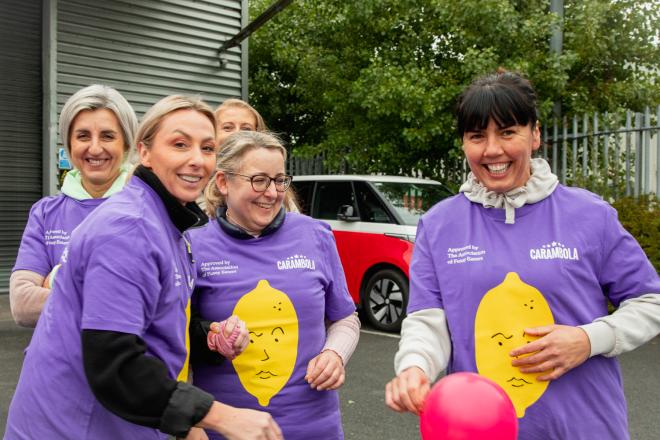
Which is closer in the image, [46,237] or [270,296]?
[270,296]

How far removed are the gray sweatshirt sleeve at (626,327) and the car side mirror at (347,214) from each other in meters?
6.98

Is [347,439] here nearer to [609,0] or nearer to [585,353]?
[585,353]

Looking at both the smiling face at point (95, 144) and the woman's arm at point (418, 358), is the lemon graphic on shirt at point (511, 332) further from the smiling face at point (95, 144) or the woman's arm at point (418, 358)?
the smiling face at point (95, 144)

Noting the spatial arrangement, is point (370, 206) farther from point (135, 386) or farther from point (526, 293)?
point (135, 386)

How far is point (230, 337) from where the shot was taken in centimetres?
218

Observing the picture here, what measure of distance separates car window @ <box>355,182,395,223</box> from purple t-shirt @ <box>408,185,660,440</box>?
6.60 metres

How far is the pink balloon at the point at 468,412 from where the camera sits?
147 centimetres

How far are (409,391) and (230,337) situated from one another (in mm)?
599

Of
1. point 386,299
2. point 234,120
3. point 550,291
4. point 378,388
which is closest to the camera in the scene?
point 550,291

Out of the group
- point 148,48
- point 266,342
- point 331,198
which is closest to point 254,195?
point 266,342

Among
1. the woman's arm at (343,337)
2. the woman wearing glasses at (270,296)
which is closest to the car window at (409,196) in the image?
the woman's arm at (343,337)

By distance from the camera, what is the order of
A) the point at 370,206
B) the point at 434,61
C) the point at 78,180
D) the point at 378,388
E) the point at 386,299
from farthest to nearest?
the point at 434,61, the point at 370,206, the point at 386,299, the point at 378,388, the point at 78,180

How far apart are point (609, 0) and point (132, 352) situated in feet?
37.4

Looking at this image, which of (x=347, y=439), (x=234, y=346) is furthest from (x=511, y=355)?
(x=347, y=439)
